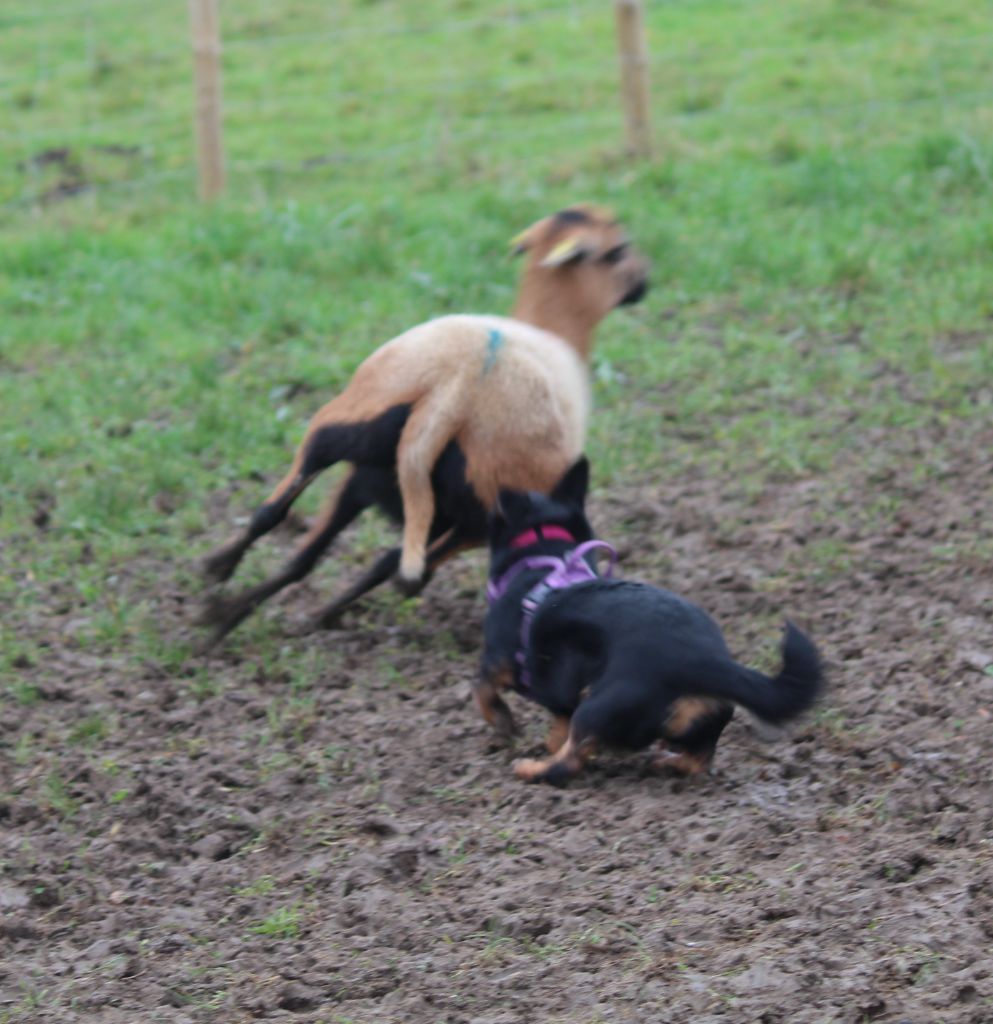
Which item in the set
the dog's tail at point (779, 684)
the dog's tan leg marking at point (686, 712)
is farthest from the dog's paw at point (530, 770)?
the dog's tail at point (779, 684)

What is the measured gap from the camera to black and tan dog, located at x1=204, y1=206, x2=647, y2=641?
5023 mm

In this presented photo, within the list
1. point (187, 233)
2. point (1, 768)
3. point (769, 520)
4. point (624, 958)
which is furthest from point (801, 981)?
point (187, 233)

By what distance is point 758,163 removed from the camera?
33.3 feet

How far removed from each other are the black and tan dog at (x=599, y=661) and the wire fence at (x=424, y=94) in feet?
20.5

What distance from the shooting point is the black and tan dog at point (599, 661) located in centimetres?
399

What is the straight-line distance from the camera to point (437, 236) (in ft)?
29.9

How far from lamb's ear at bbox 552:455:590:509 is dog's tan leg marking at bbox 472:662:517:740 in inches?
27.0

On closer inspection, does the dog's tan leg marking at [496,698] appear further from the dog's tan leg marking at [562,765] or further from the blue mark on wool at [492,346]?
the blue mark on wool at [492,346]

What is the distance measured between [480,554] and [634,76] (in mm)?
5283

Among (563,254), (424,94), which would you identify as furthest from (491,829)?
(424,94)

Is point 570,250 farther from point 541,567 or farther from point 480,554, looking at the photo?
point 541,567

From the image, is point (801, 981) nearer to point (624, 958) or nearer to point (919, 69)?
point (624, 958)

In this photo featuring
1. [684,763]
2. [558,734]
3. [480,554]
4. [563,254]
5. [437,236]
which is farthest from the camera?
[437,236]

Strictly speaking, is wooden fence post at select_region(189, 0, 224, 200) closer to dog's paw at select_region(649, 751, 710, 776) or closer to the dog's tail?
dog's paw at select_region(649, 751, 710, 776)
